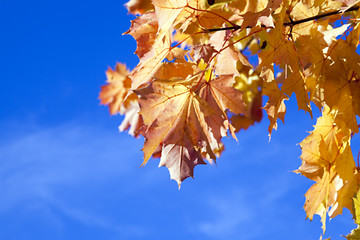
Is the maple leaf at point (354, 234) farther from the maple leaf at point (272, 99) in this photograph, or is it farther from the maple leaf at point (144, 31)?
the maple leaf at point (144, 31)

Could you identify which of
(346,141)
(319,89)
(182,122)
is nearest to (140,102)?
(182,122)

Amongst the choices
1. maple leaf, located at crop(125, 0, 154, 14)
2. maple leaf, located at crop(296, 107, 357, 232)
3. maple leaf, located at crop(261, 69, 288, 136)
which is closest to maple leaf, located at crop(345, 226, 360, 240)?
maple leaf, located at crop(296, 107, 357, 232)

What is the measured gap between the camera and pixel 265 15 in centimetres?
117

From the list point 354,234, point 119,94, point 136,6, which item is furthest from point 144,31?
point 119,94

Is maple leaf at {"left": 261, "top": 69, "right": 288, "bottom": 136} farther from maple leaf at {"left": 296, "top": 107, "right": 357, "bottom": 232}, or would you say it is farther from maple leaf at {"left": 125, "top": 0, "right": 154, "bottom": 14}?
maple leaf at {"left": 125, "top": 0, "right": 154, "bottom": 14}

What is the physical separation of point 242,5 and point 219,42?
0.14m

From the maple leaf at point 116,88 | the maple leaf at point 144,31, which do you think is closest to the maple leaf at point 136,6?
the maple leaf at point 144,31

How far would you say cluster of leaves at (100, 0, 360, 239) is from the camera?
130 centimetres

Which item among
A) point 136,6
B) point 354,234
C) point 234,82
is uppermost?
point 136,6

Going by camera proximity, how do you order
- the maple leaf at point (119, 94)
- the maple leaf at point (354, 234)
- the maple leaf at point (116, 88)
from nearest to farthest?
the maple leaf at point (354, 234) → the maple leaf at point (119, 94) → the maple leaf at point (116, 88)

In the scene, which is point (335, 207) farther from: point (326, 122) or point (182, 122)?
point (182, 122)

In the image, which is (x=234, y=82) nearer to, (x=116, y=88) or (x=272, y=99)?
(x=272, y=99)

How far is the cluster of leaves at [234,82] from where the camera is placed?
4.27 ft

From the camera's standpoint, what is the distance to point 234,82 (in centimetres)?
133
